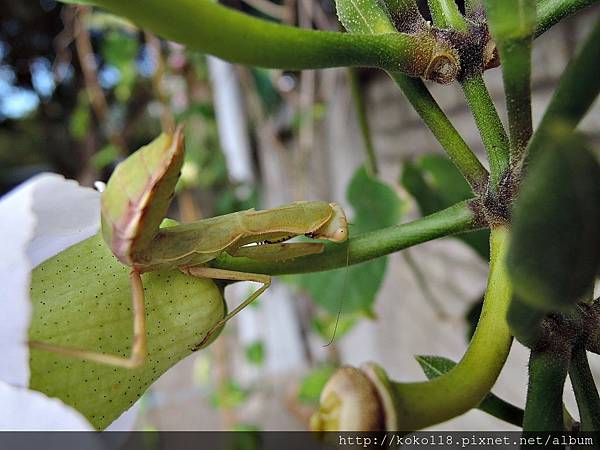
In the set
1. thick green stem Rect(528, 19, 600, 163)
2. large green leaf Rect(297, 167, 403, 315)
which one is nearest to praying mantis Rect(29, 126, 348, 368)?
thick green stem Rect(528, 19, 600, 163)

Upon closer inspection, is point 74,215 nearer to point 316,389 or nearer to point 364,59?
point 364,59

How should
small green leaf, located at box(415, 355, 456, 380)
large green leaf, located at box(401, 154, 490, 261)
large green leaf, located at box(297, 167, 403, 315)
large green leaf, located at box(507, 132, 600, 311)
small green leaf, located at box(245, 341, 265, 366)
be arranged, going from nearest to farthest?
1. large green leaf, located at box(507, 132, 600, 311)
2. small green leaf, located at box(415, 355, 456, 380)
3. large green leaf, located at box(401, 154, 490, 261)
4. large green leaf, located at box(297, 167, 403, 315)
5. small green leaf, located at box(245, 341, 265, 366)

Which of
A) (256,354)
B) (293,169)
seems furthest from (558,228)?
(293,169)

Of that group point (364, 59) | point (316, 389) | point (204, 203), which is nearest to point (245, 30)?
A: point (364, 59)

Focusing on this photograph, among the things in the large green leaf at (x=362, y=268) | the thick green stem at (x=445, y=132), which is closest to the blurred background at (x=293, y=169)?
the large green leaf at (x=362, y=268)

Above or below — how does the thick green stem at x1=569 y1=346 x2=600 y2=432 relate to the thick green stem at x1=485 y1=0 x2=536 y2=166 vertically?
below

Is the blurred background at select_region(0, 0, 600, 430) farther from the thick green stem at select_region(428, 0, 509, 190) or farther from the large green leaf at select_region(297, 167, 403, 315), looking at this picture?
the thick green stem at select_region(428, 0, 509, 190)
